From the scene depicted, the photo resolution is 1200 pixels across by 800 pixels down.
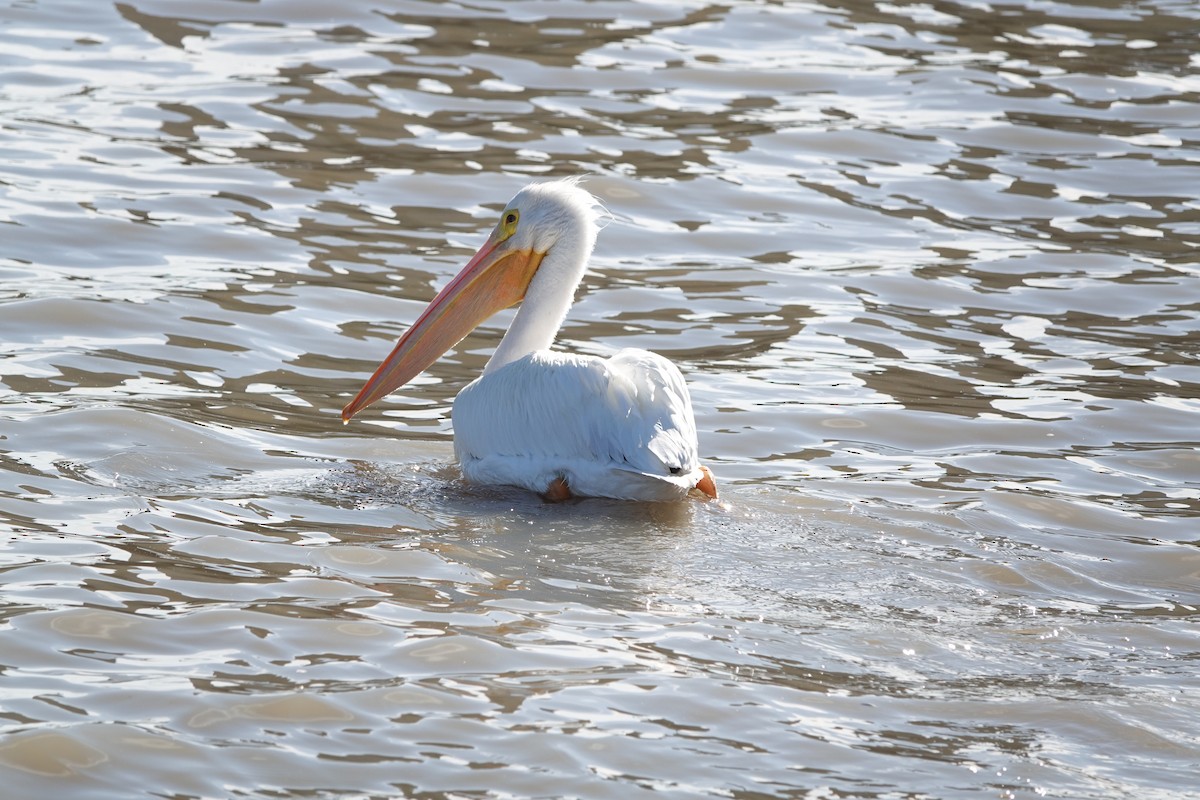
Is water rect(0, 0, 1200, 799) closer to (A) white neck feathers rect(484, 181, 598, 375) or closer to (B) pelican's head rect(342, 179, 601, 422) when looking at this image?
(B) pelican's head rect(342, 179, 601, 422)

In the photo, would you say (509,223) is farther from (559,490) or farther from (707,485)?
(707,485)

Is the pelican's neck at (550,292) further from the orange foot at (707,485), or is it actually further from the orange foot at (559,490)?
the orange foot at (707,485)

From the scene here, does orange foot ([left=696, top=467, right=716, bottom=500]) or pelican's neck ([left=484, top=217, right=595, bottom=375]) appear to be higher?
pelican's neck ([left=484, top=217, right=595, bottom=375])

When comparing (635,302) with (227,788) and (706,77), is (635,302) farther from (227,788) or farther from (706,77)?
(227,788)

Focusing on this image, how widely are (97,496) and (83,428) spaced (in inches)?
26.7

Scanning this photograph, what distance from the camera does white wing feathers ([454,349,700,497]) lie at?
498 centimetres

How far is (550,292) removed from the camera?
19.5 feet

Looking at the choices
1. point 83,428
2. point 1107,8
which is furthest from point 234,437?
point 1107,8

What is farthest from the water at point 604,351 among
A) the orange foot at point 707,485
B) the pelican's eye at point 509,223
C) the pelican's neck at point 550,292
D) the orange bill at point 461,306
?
the pelican's eye at point 509,223

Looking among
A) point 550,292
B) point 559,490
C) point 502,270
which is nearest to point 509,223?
point 502,270

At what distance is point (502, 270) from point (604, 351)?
96cm

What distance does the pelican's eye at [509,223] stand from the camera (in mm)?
Answer: 5918

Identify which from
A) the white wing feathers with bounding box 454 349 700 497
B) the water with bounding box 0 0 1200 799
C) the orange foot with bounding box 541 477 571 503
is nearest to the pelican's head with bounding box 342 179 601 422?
the water with bounding box 0 0 1200 799

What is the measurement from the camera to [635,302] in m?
7.50
